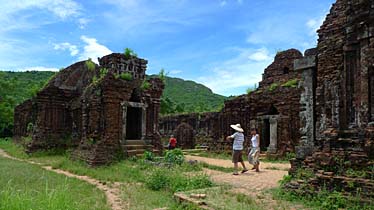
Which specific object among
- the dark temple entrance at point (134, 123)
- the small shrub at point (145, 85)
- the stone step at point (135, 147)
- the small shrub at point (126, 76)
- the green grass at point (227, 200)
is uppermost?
the small shrub at point (126, 76)

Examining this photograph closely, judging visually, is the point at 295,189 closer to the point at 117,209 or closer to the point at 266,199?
the point at 266,199

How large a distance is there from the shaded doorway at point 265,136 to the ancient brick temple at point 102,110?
5.68 metres

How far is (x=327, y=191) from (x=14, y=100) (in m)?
37.4

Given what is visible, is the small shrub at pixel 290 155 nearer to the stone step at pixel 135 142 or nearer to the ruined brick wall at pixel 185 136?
the stone step at pixel 135 142

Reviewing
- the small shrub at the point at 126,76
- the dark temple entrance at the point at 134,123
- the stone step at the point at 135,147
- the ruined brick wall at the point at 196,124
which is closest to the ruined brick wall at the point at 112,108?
the small shrub at the point at 126,76

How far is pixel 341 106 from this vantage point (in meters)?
6.64

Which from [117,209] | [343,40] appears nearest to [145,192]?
[117,209]

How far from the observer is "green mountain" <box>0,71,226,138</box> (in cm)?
3359

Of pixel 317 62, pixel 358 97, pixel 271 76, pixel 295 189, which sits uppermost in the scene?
pixel 271 76

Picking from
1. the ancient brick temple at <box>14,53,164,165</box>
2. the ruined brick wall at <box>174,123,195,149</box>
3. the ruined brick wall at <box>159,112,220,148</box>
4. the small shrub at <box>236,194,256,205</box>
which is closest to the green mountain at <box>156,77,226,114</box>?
the ruined brick wall at <box>159,112,220,148</box>

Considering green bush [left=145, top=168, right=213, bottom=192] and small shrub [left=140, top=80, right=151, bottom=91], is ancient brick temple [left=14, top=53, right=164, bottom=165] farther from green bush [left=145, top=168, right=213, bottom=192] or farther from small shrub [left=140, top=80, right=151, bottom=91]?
green bush [left=145, top=168, right=213, bottom=192]

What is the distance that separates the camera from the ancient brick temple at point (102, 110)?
1323 cm

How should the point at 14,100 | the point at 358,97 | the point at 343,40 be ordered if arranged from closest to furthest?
the point at 358,97 < the point at 343,40 < the point at 14,100

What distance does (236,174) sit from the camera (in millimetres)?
9844
